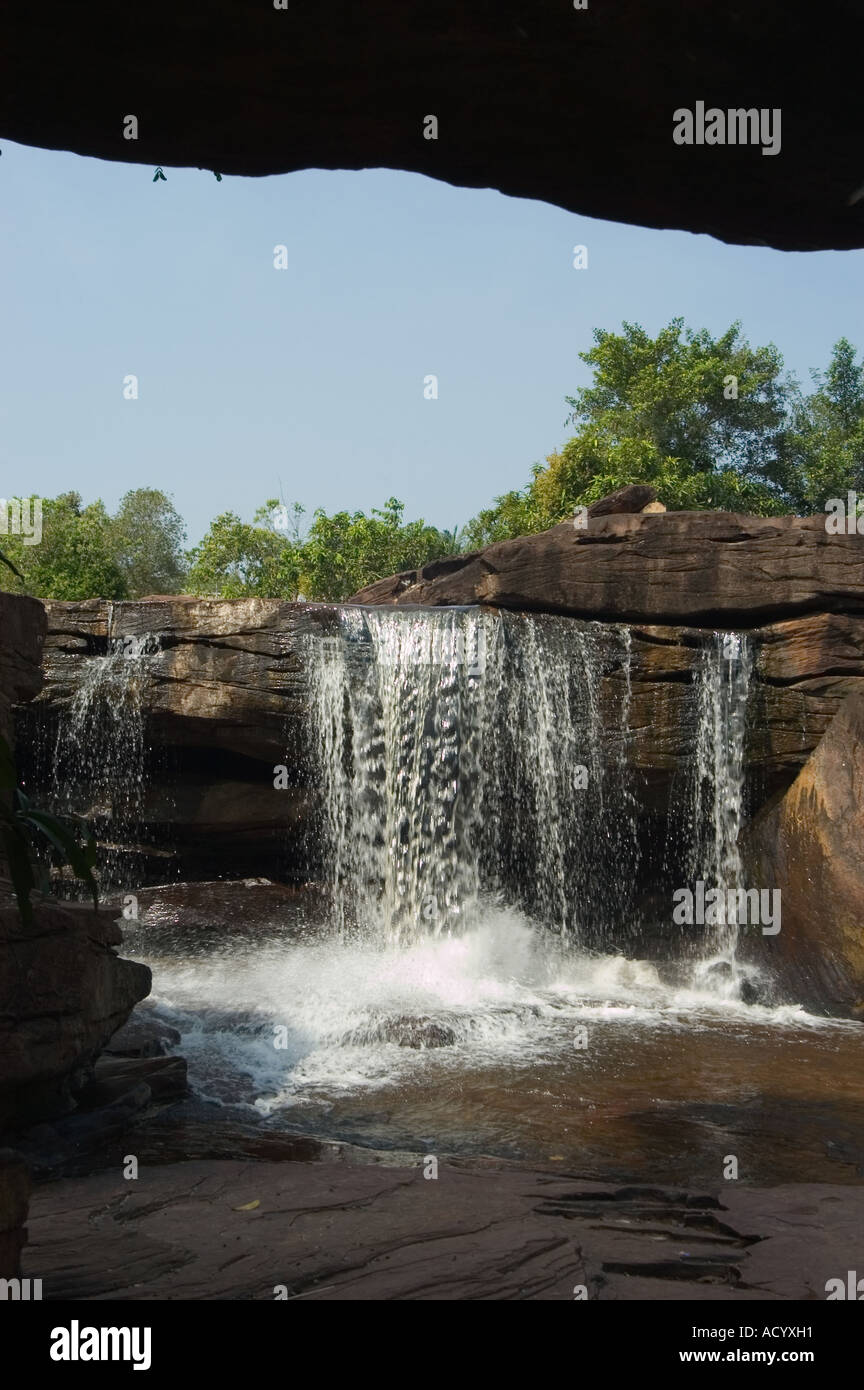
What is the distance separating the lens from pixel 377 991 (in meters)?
12.1

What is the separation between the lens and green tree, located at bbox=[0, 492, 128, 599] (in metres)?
30.7

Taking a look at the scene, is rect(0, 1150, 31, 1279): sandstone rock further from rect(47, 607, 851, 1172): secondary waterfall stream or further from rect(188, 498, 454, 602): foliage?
rect(188, 498, 454, 602): foliage

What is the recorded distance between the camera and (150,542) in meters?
54.4

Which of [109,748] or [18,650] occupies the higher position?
[18,650]

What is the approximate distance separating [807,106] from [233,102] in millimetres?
880

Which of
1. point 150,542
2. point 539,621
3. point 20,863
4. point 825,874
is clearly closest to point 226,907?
point 539,621

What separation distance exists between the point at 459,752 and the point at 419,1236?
9630 millimetres

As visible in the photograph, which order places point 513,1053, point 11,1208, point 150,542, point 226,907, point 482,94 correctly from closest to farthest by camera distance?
1. point 482,94
2. point 11,1208
3. point 513,1053
4. point 226,907
5. point 150,542

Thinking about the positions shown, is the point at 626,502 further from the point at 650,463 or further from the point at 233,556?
the point at 233,556

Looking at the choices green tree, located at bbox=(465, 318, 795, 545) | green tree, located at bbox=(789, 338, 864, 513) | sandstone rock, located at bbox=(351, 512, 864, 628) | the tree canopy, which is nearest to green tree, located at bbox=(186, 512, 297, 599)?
the tree canopy

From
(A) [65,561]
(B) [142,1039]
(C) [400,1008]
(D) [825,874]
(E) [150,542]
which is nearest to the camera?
(B) [142,1039]

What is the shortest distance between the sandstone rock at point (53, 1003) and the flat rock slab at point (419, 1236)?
2.42 feet

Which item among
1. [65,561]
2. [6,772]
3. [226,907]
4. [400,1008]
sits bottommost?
[400,1008]

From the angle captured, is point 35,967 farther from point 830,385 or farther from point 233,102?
point 830,385
